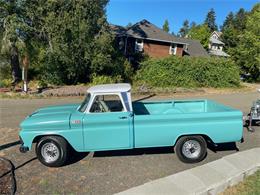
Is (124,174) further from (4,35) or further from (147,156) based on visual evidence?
(4,35)

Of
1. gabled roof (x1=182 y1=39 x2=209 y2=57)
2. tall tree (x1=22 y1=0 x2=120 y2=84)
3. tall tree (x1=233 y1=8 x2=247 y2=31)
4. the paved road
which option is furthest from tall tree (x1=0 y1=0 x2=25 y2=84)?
tall tree (x1=233 y1=8 x2=247 y2=31)

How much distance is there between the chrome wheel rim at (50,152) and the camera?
6297 mm

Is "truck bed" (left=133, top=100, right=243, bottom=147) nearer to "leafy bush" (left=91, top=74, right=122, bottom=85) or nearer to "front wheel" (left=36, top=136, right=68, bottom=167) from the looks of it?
"front wheel" (left=36, top=136, right=68, bottom=167)

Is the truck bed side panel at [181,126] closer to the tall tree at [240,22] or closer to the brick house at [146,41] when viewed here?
the brick house at [146,41]

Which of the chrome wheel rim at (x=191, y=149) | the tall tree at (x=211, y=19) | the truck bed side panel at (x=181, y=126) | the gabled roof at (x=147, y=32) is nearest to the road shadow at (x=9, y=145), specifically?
the truck bed side panel at (x=181, y=126)

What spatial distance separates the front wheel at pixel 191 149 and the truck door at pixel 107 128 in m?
1.17

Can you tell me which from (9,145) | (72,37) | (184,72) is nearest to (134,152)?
(9,145)

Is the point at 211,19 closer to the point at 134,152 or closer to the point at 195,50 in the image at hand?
the point at 195,50

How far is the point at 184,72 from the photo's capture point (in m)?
21.9

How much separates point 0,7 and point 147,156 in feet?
53.6

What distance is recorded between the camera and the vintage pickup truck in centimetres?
619

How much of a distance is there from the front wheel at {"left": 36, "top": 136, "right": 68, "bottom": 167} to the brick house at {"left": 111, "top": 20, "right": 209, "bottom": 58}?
24981mm

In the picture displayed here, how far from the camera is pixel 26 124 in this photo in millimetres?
6180

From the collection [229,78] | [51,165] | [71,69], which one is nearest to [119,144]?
[51,165]
